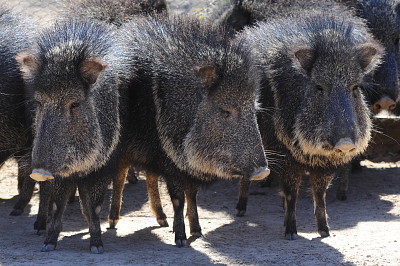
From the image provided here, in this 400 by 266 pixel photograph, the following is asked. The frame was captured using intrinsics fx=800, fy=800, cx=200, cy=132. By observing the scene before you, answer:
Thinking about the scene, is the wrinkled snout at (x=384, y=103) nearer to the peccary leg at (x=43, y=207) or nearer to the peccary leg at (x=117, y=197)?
the peccary leg at (x=117, y=197)

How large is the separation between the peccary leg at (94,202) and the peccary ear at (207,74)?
103cm

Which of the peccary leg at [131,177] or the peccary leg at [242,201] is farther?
the peccary leg at [131,177]

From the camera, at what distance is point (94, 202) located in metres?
5.76

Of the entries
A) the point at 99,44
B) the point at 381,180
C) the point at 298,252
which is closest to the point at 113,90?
the point at 99,44

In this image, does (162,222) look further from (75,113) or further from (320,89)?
(320,89)

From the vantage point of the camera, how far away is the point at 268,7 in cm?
770

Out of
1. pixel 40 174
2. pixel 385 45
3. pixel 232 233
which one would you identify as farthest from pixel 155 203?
pixel 385 45

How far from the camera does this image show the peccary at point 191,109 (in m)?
5.66

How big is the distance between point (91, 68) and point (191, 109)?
80cm

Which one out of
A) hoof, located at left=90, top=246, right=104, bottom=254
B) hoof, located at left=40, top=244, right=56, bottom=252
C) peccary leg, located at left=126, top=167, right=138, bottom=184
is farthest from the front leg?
peccary leg, located at left=126, top=167, right=138, bottom=184

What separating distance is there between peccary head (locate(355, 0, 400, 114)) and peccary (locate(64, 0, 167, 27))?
209 centimetres

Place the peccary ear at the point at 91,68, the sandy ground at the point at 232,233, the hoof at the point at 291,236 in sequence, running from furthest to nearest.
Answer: the hoof at the point at 291,236
the sandy ground at the point at 232,233
the peccary ear at the point at 91,68

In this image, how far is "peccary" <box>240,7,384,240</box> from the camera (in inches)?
234

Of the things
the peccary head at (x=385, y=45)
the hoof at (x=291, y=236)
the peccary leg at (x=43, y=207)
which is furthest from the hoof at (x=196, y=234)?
the peccary head at (x=385, y=45)
